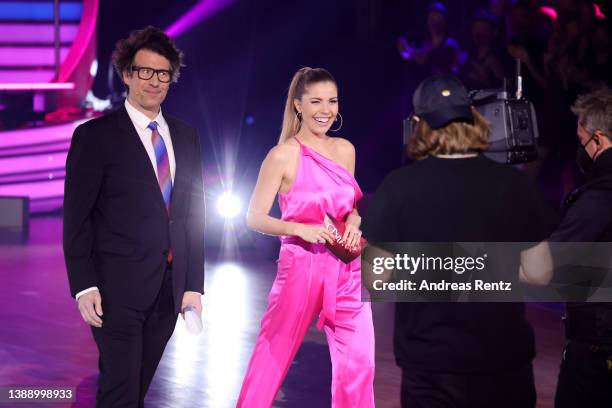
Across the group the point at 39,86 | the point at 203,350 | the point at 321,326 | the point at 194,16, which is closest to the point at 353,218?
the point at 321,326

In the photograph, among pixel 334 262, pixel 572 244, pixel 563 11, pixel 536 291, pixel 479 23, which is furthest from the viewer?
pixel 479 23

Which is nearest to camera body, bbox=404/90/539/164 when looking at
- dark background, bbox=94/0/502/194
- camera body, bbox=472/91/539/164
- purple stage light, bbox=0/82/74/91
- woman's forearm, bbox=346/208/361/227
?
camera body, bbox=472/91/539/164

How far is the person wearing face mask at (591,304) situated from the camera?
3.17m

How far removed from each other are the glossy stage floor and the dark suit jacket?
5.75ft

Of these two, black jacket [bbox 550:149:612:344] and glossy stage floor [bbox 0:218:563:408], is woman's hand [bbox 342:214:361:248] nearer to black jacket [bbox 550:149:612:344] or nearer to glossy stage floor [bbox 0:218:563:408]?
black jacket [bbox 550:149:612:344]

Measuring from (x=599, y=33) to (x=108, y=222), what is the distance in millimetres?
5999

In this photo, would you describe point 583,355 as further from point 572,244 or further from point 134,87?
point 134,87

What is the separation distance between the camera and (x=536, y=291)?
26.6ft

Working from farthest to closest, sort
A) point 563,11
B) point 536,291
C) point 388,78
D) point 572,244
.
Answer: point 388,78
point 563,11
point 536,291
point 572,244

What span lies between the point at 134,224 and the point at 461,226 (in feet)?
4.31

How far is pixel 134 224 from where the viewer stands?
360 cm

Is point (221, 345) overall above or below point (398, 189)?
below

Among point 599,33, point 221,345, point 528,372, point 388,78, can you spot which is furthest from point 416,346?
point 388,78

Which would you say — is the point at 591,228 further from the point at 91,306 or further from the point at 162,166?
the point at 91,306
